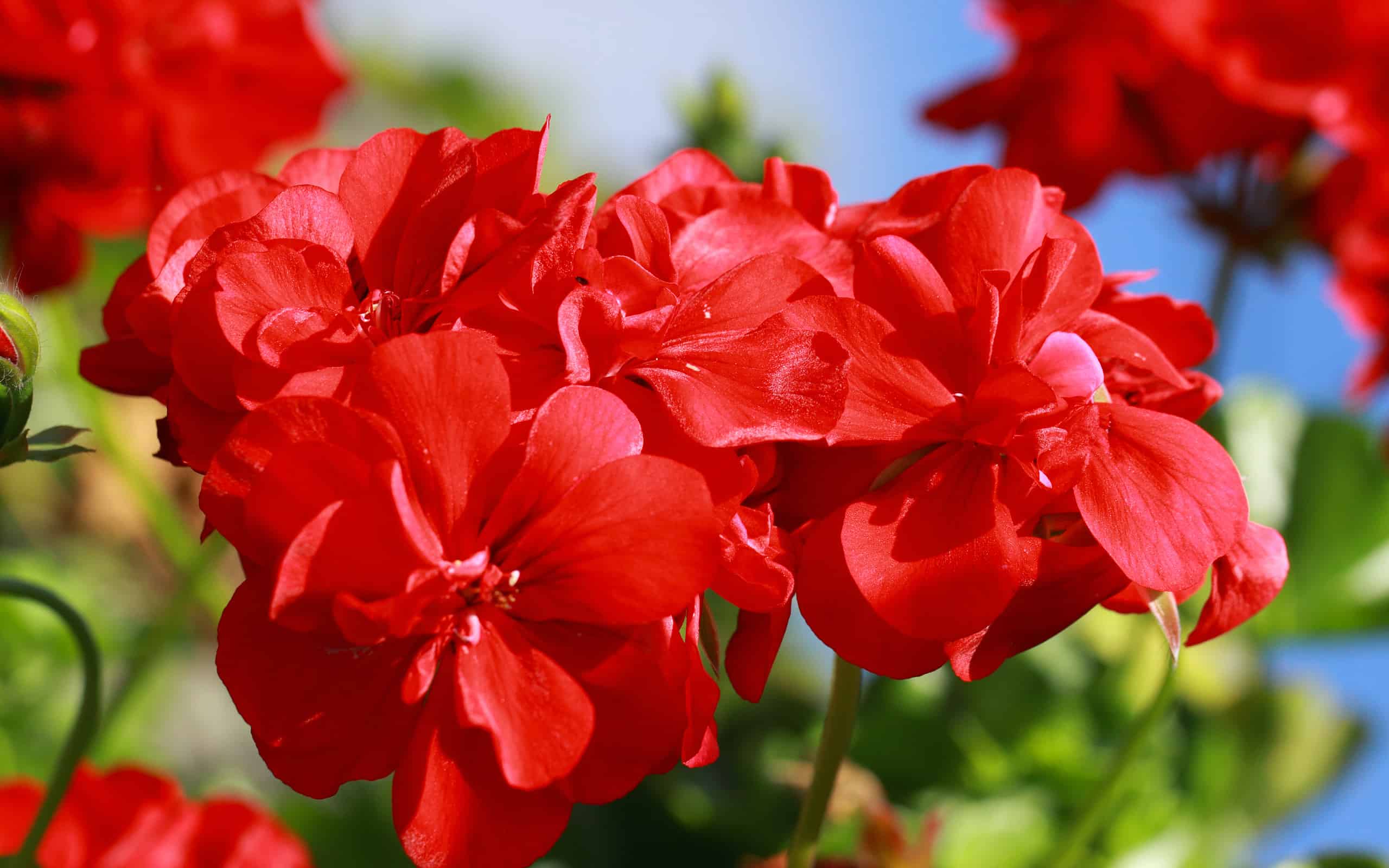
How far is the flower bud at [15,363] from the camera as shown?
1.28 feet

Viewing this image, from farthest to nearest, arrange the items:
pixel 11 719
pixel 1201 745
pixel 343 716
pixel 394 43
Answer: pixel 394 43 < pixel 1201 745 < pixel 11 719 < pixel 343 716

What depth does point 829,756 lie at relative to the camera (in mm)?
436

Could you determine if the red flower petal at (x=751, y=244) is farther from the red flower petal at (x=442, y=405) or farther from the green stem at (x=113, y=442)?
the green stem at (x=113, y=442)

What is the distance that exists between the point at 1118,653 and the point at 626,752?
0.82 meters

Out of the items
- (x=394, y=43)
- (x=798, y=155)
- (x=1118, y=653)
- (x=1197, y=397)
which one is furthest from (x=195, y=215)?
(x=394, y=43)

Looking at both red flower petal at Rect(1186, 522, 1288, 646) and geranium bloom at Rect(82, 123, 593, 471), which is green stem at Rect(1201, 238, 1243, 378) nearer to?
red flower petal at Rect(1186, 522, 1288, 646)

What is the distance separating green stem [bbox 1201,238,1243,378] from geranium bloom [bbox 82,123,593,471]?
752 millimetres

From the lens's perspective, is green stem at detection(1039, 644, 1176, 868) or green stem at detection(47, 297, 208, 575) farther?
green stem at detection(47, 297, 208, 575)

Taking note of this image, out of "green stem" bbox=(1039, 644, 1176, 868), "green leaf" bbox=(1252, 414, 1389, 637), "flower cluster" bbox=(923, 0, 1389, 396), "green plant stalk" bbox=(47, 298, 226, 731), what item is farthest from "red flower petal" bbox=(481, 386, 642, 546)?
"green leaf" bbox=(1252, 414, 1389, 637)

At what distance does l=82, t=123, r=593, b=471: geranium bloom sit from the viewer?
345 mm

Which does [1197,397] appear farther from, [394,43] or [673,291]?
[394,43]

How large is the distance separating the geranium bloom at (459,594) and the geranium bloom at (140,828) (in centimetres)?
30

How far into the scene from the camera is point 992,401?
1.22 ft

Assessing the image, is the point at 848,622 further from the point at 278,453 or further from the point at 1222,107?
the point at 1222,107
